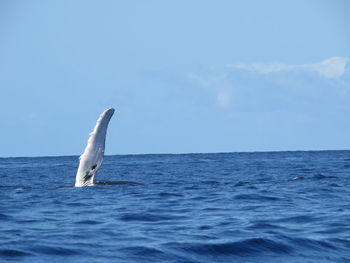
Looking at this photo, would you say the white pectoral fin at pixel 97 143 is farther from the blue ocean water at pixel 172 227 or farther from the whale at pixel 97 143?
the blue ocean water at pixel 172 227

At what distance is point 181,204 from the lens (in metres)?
14.2

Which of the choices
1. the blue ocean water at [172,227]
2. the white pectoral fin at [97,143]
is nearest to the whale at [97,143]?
the white pectoral fin at [97,143]

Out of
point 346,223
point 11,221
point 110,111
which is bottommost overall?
point 11,221

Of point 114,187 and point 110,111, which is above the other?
point 110,111

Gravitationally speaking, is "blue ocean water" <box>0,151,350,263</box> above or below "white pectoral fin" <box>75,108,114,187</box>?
below

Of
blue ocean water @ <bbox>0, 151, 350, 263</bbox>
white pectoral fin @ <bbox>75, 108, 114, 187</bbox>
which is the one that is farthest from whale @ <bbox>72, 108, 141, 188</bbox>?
blue ocean water @ <bbox>0, 151, 350, 263</bbox>

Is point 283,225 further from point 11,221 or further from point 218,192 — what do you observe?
point 218,192

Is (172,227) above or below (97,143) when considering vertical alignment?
below

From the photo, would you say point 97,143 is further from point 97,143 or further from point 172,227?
point 172,227

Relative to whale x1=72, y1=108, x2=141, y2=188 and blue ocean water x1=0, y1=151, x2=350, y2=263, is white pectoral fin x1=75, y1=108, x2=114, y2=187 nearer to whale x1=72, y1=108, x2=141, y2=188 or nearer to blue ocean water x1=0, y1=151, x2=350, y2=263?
whale x1=72, y1=108, x2=141, y2=188

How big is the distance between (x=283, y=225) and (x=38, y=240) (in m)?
4.29

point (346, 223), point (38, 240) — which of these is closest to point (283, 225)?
point (346, 223)

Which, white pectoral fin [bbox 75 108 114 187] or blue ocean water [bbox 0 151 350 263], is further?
white pectoral fin [bbox 75 108 114 187]

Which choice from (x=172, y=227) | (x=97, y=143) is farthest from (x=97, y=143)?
(x=172, y=227)
